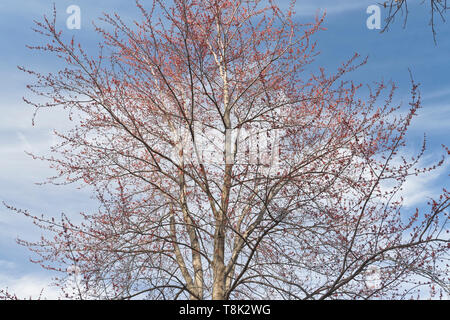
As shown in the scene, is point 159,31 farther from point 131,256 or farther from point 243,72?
point 131,256

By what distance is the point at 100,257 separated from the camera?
7176mm

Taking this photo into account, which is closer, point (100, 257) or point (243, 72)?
point (100, 257)

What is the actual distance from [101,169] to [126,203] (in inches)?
37.5
